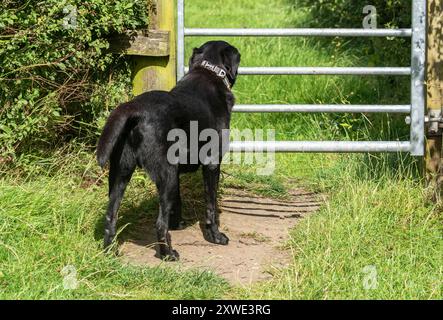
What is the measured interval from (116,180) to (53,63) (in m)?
1.24

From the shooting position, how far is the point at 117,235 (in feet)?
17.0

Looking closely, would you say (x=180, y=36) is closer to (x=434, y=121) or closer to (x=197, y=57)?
(x=197, y=57)

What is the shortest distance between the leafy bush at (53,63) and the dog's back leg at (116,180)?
110 cm

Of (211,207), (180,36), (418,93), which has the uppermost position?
(180,36)

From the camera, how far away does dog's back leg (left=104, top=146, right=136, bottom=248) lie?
4883 millimetres

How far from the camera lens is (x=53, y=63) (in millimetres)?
5738

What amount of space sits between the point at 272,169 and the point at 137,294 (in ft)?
8.33

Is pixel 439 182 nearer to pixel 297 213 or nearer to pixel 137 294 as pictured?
pixel 297 213

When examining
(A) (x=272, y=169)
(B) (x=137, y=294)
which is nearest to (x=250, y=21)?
(A) (x=272, y=169)

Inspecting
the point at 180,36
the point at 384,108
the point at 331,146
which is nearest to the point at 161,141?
the point at 180,36

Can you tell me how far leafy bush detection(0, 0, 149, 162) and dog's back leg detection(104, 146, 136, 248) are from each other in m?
1.10
